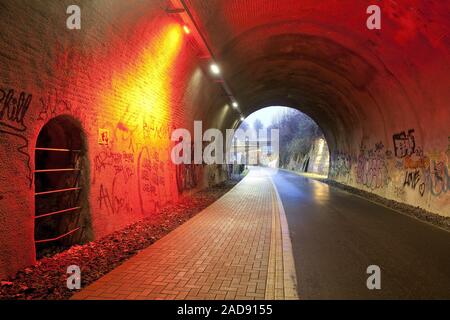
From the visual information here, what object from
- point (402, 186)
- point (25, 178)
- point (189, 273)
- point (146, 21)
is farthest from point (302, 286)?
point (402, 186)

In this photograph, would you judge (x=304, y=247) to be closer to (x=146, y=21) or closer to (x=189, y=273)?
(x=189, y=273)

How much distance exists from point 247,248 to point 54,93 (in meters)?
4.44

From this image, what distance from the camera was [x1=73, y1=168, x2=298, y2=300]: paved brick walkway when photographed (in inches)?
177

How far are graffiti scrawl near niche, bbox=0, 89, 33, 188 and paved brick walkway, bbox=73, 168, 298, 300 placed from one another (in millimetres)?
2149

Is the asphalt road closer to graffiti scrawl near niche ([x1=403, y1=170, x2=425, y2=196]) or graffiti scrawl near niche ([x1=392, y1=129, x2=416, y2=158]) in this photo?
graffiti scrawl near niche ([x1=403, y1=170, x2=425, y2=196])

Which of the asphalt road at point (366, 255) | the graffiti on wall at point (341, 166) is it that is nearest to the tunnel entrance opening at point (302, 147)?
the graffiti on wall at point (341, 166)

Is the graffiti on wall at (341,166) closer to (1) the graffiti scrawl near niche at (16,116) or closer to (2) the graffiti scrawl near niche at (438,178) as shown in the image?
(2) the graffiti scrawl near niche at (438,178)

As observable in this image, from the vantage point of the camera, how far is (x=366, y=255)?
649 cm

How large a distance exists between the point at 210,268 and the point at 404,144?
11.1 meters

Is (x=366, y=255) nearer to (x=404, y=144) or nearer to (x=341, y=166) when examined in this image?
(x=404, y=144)

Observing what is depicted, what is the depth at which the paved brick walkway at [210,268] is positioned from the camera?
4.48m

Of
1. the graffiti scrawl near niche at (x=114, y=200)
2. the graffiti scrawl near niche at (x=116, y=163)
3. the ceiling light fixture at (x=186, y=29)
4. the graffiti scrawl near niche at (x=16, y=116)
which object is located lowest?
the graffiti scrawl near niche at (x=114, y=200)

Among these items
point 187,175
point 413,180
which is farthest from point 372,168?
point 187,175

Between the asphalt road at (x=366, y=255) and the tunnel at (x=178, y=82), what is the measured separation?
2843mm
